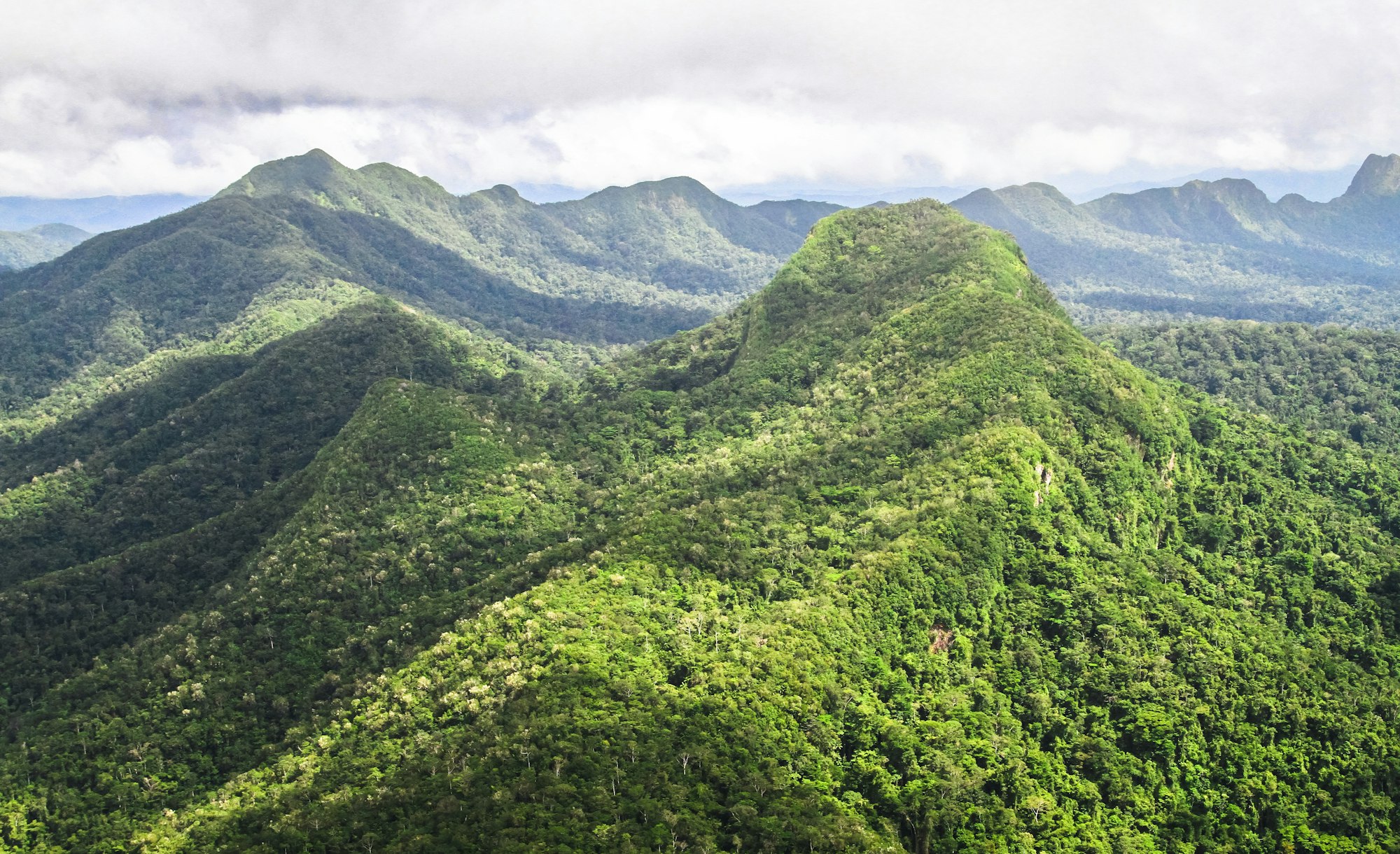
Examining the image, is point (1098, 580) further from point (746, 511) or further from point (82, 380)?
point (82, 380)

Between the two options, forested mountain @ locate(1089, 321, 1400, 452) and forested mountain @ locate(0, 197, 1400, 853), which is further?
forested mountain @ locate(1089, 321, 1400, 452)

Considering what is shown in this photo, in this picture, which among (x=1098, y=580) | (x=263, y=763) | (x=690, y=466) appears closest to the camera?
(x=263, y=763)

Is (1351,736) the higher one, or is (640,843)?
(640,843)

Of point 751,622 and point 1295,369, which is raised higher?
point 1295,369

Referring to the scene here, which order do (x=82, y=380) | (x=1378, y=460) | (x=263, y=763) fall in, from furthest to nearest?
1. (x=82, y=380)
2. (x=1378, y=460)
3. (x=263, y=763)

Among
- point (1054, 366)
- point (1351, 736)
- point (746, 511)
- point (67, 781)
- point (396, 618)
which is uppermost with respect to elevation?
point (1054, 366)

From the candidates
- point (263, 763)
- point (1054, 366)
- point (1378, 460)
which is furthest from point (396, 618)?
point (1378, 460)

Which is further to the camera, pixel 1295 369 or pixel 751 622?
pixel 1295 369

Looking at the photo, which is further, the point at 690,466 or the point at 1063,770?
the point at 690,466
